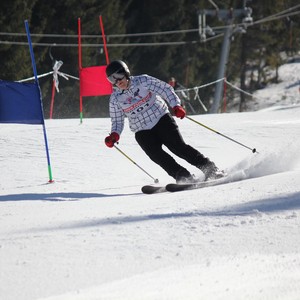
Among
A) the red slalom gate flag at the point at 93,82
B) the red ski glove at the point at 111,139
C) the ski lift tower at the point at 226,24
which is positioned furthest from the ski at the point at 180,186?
the ski lift tower at the point at 226,24

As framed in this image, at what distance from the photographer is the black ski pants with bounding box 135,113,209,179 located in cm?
698

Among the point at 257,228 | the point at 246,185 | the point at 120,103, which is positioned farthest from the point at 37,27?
the point at 257,228

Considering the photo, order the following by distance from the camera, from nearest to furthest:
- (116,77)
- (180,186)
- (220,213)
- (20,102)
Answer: (220,213)
(180,186)
(116,77)
(20,102)

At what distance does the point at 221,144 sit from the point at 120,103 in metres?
3.94

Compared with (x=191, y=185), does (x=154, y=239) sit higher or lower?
higher

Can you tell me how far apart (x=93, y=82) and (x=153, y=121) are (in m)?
5.65

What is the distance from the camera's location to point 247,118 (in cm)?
1423

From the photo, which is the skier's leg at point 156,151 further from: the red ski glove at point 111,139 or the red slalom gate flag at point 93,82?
the red slalom gate flag at point 93,82

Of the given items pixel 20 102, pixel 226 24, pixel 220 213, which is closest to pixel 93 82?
pixel 20 102

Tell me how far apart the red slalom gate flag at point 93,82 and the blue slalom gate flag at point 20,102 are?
487cm

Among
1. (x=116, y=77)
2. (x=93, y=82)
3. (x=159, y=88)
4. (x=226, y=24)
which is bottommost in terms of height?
(x=226, y=24)

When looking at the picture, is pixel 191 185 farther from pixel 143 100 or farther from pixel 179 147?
pixel 143 100

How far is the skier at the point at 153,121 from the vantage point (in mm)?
6965

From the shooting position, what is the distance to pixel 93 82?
41.1ft
